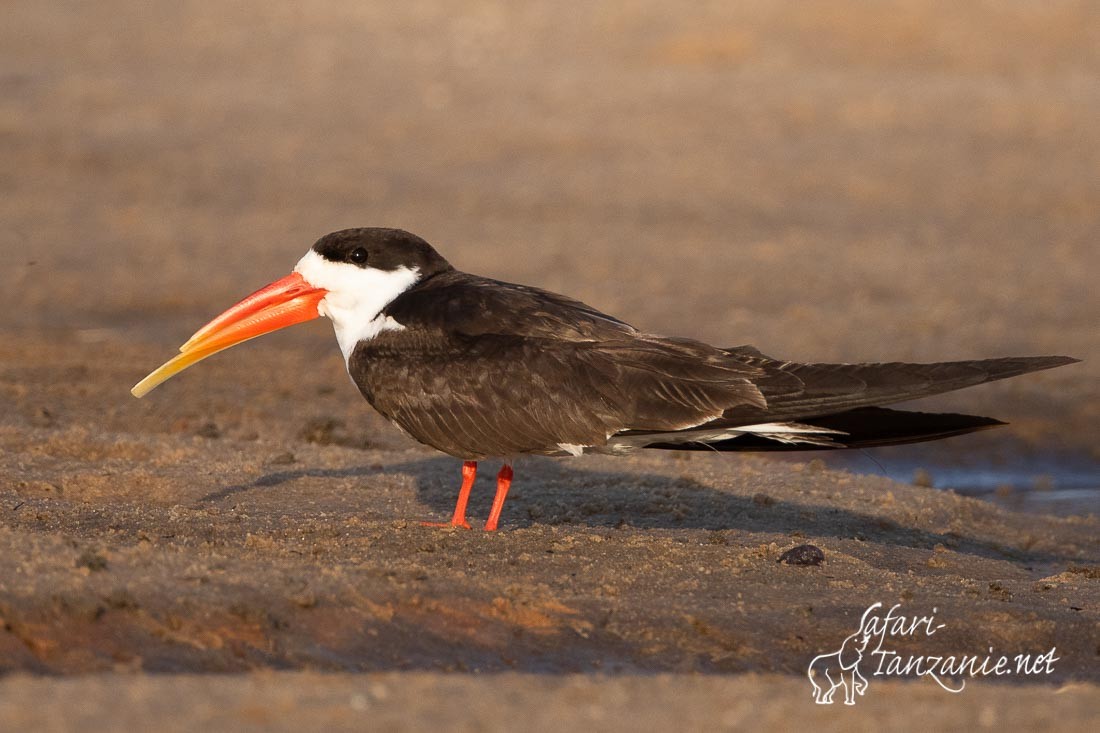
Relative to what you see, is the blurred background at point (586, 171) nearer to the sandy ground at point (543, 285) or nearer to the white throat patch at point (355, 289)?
the sandy ground at point (543, 285)

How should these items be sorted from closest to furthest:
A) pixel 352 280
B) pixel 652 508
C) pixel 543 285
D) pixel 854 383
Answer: pixel 854 383, pixel 352 280, pixel 652 508, pixel 543 285

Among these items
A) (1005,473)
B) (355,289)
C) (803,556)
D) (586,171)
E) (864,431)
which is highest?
(586,171)

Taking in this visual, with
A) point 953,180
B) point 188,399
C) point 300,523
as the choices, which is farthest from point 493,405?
point 953,180

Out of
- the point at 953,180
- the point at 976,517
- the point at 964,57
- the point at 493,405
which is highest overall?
the point at 964,57

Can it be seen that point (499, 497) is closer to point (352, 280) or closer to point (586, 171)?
point (352, 280)

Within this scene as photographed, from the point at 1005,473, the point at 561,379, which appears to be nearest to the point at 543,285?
the point at 1005,473

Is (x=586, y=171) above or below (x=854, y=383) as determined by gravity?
above

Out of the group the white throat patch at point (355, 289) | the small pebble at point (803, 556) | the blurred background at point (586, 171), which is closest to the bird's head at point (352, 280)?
the white throat patch at point (355, 289)

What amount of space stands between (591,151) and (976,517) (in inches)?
376

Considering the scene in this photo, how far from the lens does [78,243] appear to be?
14.7m

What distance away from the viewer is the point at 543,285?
13445 millimetres

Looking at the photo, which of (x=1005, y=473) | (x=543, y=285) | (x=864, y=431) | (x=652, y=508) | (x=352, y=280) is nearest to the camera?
(x=864, y=431)

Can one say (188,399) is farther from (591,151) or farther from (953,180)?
(953,180)

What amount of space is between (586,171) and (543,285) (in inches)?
131
